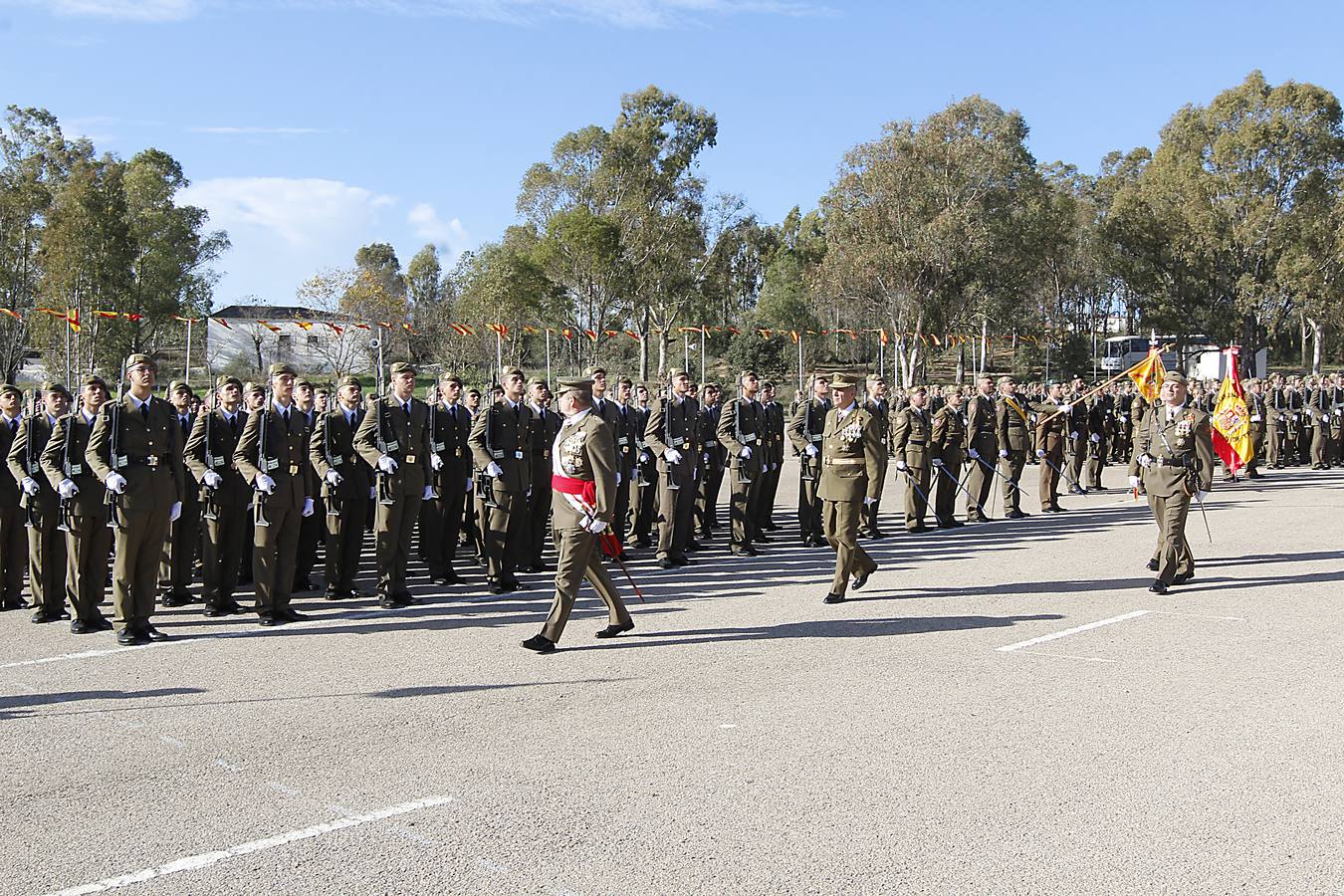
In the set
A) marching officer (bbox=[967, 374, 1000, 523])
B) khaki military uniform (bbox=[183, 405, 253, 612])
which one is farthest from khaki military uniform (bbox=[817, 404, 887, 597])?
marching officer (bbox=[967, 374, 1000, 523])

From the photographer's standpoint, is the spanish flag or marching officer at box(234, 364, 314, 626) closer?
marching officer at box(234, 364, 314, 626)

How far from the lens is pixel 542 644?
7730mm

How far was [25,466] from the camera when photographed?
929 cm

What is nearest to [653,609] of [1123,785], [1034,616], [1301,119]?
[1034,616]

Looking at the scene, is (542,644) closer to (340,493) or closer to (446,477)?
(340,493)

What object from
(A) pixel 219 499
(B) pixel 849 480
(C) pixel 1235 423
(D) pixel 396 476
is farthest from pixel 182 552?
(C) pixel 1235 423

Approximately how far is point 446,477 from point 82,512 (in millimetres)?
3542

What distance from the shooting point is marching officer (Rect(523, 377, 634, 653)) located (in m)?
7.70

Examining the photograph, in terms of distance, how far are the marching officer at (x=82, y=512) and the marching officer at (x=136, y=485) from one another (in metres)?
0.27

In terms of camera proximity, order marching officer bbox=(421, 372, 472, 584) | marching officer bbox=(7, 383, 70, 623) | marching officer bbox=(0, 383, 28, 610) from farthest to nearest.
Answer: marching officer bbox=(421, 372, 472, 584) → marching officer bbox=(0, 383, 28, 610) → marching officer bbox=(7, 383, 70, 623)

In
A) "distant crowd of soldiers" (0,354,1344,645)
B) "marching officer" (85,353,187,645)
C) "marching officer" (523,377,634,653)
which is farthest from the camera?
"distant crowd of soldiers" (0,354,1344,645)

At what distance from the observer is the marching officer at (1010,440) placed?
642 inches

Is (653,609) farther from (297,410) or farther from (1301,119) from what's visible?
(1301,119)

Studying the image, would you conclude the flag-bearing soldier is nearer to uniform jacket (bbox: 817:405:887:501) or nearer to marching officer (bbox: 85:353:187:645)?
marching officer (bbox: 85:353:187:645)
